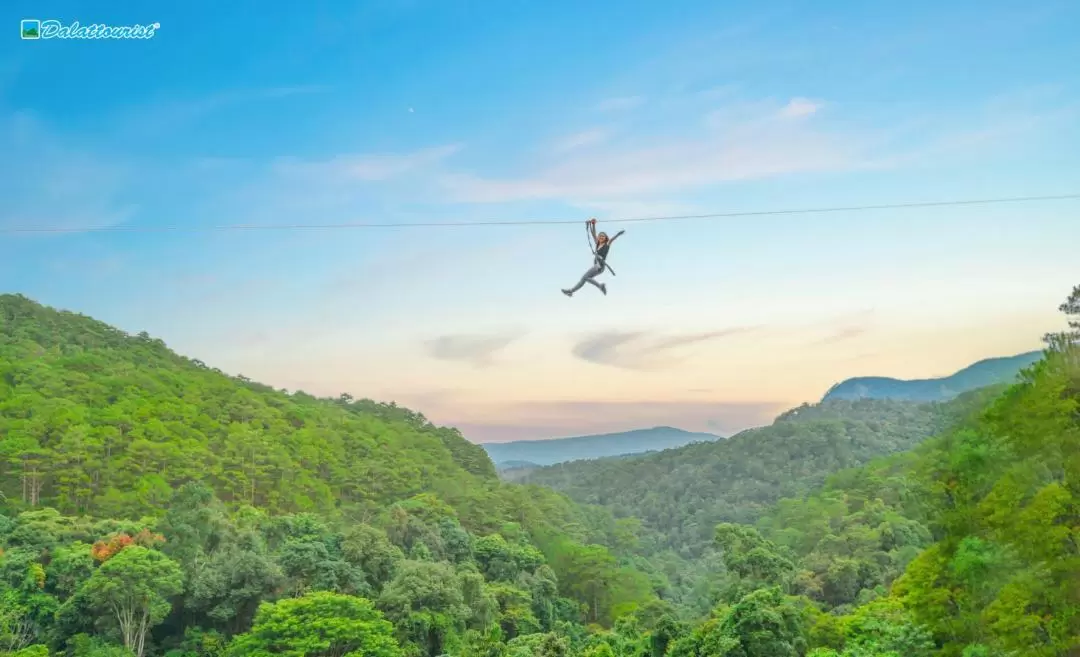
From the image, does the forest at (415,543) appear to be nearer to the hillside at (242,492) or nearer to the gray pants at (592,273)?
the hillside at (242,492)

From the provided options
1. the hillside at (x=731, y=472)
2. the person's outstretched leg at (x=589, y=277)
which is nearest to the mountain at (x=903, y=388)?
the hillside at (x=731, y=472)

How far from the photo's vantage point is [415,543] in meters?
27.7

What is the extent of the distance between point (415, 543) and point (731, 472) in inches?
2235

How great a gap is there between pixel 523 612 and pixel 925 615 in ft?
47.0

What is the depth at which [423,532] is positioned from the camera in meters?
28.6

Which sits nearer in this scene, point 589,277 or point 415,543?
point 589,277

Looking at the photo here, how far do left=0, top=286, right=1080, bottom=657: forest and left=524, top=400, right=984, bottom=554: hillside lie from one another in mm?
16094

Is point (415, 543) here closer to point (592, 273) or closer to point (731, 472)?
point (592, 273)

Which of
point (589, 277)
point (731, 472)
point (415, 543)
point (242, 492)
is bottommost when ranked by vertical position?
point (731, 472)

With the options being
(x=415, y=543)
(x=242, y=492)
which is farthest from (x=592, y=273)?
(x=242, y=492)

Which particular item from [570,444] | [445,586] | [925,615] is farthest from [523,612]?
[570,444]

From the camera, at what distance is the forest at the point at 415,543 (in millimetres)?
13414

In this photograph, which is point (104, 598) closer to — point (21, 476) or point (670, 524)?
point (21, 476)

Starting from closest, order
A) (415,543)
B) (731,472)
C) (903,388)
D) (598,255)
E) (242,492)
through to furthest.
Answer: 1. (598,255)
2. (415,543)
3. (242,492)
4. (731,472)
5. (903,388)
